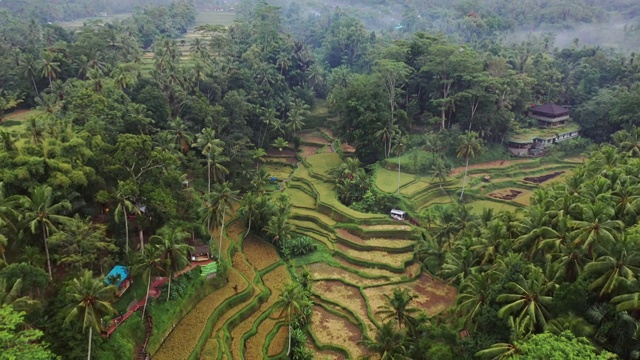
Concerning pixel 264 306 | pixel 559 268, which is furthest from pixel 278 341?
pixel 559 268

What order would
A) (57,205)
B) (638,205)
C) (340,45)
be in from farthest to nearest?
(340,45) → (638,205) → (57,205)

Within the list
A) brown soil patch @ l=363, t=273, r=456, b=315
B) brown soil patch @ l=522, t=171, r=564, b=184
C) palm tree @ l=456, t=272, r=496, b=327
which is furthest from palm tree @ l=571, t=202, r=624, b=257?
brown soil patch @ l=522, t=171, r=564, b=184

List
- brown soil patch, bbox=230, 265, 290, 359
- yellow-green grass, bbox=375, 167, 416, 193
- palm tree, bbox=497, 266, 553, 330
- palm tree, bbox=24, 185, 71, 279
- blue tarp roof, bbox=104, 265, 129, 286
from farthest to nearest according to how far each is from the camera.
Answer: yellow-green grass, bbox=375, 167, 416, 193 < brown soil patch, bbox=230, 265, 290, 359 < blue tarp roof, bbox=104, 265, 129, 286 < palm tree, bbox=24, 185, 71, 279 < palm tree, bbox=497, 266, 553, 330

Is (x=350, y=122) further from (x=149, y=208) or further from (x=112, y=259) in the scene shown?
(x=112, y=259)

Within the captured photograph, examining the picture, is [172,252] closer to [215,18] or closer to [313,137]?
[313,137]

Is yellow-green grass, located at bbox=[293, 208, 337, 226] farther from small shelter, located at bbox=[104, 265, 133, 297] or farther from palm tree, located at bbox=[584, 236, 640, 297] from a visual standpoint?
palm tree, located at bbox=[584, 236, 640, 297]

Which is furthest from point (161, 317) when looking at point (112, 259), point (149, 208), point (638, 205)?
point (638, 205)

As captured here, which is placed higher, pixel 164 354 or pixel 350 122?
pixel 350 122
